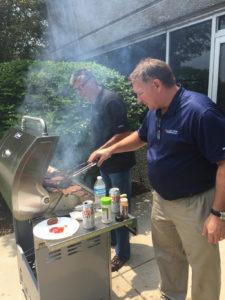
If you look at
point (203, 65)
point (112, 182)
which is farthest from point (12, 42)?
point (112, 182)

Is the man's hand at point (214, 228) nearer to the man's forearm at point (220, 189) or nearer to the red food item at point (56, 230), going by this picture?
the man's forearm at point (220, 189)

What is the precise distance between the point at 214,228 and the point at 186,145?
583mm

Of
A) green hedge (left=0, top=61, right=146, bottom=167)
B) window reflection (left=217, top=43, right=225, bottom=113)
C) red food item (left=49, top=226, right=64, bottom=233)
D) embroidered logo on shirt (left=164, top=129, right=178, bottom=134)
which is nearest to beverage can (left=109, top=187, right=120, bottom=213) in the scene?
red food item (left=49, top=226, right=64, bottom=233)

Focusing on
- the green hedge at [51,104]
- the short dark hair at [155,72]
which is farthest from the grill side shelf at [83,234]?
the green hedge at [51,104]

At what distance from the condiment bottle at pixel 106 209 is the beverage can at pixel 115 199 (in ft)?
0.34

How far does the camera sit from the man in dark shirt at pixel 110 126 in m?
2.54

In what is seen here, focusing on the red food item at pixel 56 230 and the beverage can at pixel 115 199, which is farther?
the beverage can at pixel 115 199

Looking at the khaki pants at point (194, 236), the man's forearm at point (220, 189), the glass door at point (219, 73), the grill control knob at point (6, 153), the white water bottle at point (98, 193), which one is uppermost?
the glass door at point (219, 73)

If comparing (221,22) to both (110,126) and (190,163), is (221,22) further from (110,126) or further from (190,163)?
(190,163)

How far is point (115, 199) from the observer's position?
1.90 metres

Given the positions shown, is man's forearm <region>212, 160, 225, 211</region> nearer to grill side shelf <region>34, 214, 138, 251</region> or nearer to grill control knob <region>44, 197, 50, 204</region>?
grill side shelf <region>34, 214, 138, 251</region>

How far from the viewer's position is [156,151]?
6.02 ft

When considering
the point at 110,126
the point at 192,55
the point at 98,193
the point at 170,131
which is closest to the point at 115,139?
the point at 110,126

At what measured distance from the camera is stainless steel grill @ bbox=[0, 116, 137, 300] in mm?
1709
